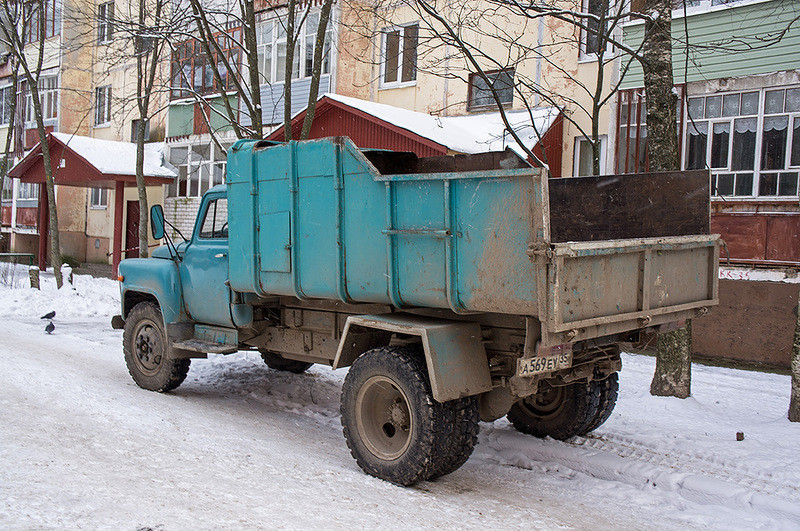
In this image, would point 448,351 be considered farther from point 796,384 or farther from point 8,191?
point 8,191

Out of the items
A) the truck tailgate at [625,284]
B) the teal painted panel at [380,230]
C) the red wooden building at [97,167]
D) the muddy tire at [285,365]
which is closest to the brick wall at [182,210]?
the red wooden building at [97,167]

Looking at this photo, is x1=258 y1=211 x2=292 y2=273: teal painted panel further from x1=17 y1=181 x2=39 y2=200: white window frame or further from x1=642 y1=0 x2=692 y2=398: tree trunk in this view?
x1=17 y1=181 x2=39 y2=200: white window frame

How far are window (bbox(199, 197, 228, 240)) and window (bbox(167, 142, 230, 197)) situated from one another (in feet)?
46.6

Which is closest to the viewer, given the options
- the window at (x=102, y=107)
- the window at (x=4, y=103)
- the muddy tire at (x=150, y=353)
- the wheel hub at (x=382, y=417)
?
the wheel hub at (x=382, y=417)

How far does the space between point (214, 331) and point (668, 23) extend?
229 inches

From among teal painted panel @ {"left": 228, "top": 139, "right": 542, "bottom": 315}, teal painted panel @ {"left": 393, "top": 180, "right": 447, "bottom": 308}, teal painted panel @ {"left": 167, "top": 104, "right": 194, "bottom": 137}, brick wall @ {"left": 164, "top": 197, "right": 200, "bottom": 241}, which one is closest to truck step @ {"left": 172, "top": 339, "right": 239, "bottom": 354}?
teal painted panel @ {"left": 228, "top": 139, "right": 542, "bottom": 315}

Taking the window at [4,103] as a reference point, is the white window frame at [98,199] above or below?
below

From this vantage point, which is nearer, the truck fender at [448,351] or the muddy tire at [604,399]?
the truck fender at [448,351]

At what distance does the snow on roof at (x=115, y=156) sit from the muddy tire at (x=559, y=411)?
17.0 m

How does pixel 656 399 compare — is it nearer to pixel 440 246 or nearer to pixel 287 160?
pixel 440 246

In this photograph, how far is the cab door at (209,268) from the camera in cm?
664

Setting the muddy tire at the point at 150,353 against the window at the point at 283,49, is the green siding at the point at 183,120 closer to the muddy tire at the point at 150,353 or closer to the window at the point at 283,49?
the window at the point at 283,49

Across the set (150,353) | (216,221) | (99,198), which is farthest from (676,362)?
(99,198)

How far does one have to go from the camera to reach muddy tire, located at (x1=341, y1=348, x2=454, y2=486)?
4.60m
